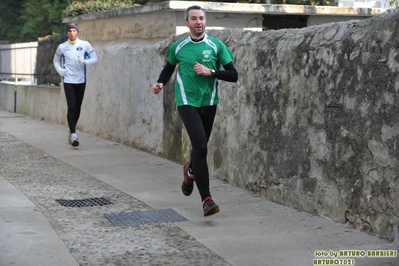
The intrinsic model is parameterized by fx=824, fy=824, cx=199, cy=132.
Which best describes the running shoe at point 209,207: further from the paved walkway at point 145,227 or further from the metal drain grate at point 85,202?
the metal drain grate at point 85,202

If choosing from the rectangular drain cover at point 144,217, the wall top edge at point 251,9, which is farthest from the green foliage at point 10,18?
the rectangular drain cover at point 144,217

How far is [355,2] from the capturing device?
16609 millimetres

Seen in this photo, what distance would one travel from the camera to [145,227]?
22.0 feet

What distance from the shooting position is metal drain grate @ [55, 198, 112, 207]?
25.4 feet

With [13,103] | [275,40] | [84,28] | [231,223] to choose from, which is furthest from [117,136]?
[13,103]

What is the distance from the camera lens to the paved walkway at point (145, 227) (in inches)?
224

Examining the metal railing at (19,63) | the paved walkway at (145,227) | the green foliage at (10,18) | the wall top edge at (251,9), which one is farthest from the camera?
the green foliage at (10,18)

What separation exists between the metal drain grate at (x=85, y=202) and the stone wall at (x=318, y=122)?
4.82 feet

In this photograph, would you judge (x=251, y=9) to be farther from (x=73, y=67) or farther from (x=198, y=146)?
(x=198, y=146)

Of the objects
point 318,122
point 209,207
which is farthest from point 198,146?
point 318,122

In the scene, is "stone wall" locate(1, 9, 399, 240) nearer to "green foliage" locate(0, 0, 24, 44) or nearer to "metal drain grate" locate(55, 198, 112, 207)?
"metal drain grate" locate(55, 198, 112, 207)

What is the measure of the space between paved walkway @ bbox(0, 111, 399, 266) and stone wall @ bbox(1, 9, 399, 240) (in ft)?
0.60

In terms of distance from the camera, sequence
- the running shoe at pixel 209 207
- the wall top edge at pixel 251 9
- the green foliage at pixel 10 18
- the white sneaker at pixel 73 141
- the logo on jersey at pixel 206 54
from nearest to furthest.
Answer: the running shoe at pixel 209 207 < the logo on jersey at pixel 206 54 < the wall top edge at pixel 251 9 < the white sneaker at pixel 73 141 < the green foliage at pixel 10 18

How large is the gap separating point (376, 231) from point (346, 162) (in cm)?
67
